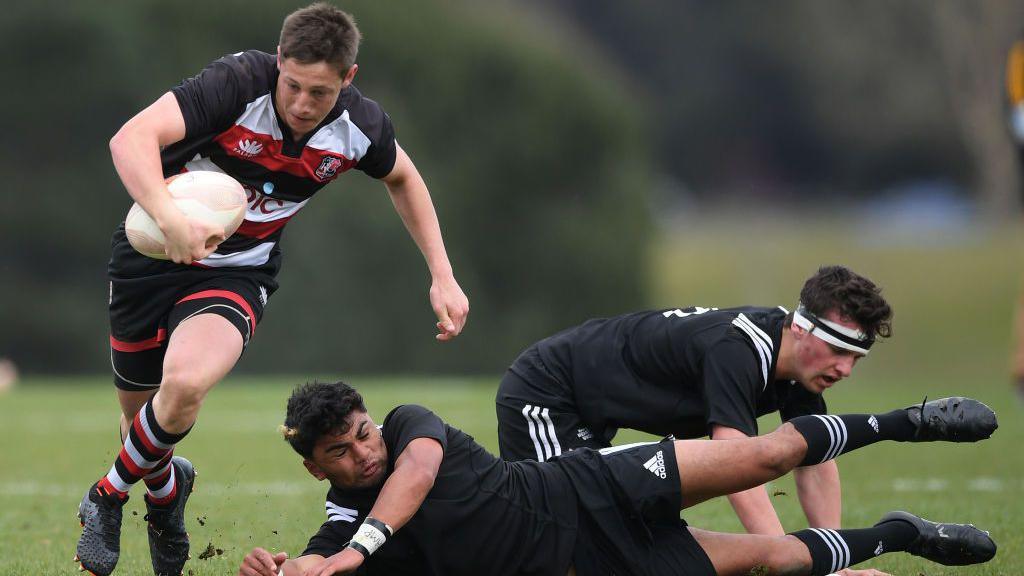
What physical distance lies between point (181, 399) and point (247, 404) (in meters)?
7.36

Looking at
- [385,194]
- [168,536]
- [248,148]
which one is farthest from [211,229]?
[385,194]

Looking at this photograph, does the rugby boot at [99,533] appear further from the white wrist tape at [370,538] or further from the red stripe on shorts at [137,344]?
the white wrist tape at [370,538]

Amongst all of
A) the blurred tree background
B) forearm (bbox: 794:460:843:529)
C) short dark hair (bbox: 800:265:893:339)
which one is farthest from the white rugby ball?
the blurred tree background

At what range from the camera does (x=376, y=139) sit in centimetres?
559

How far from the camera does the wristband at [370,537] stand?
4570mm

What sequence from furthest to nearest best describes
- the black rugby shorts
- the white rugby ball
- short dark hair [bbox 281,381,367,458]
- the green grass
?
the green grass < the black rugby shorts < the white rugby ball < short dark hair [bbox 281,381,367,458]

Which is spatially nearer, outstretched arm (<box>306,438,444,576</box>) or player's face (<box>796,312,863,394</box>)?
outstretched arm (<box>306,438,444,576</box>)

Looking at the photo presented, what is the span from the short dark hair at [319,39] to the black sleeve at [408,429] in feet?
4.15

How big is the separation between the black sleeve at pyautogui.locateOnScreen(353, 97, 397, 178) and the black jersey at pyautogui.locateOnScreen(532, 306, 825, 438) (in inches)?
41.5

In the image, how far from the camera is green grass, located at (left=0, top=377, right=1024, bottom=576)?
5.96 meters

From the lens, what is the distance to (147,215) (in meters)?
4.96

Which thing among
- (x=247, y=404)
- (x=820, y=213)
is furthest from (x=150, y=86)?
(x=820, y=213)

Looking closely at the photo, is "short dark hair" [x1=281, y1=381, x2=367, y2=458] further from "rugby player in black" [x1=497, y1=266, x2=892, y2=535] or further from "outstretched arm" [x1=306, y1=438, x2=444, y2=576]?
"rugby player in black" [x1=497, y1=266, x2=892, y2=535]

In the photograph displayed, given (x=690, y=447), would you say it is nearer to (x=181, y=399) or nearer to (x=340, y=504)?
(x=340, y=504)
